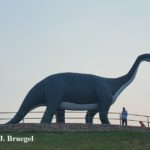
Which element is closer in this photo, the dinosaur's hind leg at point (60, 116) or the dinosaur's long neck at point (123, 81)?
the dinosaur's hind leg at point (60, 116)

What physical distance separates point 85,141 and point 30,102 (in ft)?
26.3

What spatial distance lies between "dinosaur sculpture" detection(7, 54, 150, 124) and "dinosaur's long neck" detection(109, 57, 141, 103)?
746 mm

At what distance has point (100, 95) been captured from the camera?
1161 inches

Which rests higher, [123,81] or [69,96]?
[123,81]

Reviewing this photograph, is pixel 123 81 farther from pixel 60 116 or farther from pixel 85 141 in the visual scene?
pixel 85 141

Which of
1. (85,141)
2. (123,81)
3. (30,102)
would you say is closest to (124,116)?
(123,81)

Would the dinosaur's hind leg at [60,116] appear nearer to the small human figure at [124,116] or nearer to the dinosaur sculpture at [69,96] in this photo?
the dinosaur sculpture at [69,96]

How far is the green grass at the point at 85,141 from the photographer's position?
20.9 metres

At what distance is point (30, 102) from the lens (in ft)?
97.0

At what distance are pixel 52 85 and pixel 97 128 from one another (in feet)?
13.4

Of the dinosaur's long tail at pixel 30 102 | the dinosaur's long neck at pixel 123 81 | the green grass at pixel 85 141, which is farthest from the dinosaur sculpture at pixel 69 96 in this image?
the green grass at pixel 85 141

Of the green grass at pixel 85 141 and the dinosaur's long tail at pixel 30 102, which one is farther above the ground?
the dinosaur's long tail at pixel 30 102

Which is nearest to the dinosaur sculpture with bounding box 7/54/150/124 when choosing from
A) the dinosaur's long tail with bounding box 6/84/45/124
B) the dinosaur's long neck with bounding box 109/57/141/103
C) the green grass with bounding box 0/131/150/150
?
the dinosaur's long tail with bounding box 6/84/45/124

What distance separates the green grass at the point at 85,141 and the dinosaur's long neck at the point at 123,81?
584cm
